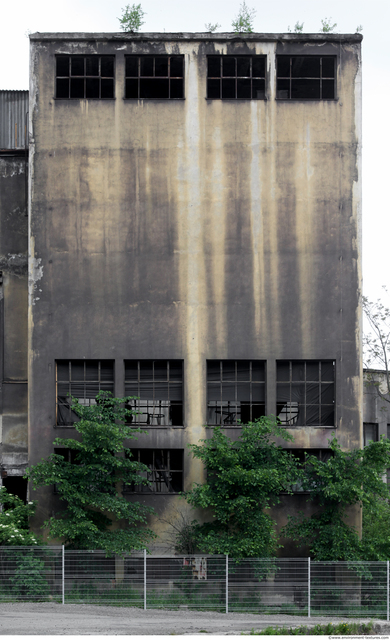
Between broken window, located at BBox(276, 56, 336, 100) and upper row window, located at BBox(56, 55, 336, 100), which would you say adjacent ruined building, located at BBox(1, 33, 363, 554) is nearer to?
upper row window, located at BBox(56, 55, 336, 100)

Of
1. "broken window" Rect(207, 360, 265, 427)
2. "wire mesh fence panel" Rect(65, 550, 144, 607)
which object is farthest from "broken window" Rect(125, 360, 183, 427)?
"wire mesh fence panel" Rect(65, 550, 144, 607)

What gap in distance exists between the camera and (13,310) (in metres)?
20.7

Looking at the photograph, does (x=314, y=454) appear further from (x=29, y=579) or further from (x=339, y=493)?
(x=29, y=579)

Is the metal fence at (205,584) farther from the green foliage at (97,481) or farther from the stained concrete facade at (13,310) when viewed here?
the stained concrete facade at (13,310)

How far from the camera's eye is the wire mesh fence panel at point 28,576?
16.9 m

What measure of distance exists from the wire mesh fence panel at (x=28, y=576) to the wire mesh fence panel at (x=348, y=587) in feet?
23.4

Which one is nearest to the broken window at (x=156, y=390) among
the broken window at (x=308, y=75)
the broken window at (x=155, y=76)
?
the broken window at (x=155, y=76)

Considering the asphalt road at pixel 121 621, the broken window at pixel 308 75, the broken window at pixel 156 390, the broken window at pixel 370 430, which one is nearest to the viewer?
the asphalt road at pixel 121 621

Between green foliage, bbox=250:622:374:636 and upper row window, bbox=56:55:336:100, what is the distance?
51.3 feet

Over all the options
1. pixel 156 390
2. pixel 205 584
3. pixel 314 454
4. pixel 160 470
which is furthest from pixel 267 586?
pixel 156 390

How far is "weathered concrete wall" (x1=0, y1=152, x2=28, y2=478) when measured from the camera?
66.5 ft

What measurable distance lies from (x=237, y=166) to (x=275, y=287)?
13.5 ft

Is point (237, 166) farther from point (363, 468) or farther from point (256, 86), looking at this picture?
point (363, 468)

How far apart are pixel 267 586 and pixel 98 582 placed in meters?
4.69
